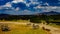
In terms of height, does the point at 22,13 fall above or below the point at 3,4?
Result: below

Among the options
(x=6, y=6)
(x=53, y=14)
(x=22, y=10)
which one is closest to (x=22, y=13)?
(x=22, y=10)

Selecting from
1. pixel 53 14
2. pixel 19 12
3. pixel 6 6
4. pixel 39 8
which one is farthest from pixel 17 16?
pixel 53 14

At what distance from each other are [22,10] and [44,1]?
1.48 ft

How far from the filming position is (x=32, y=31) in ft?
7.95

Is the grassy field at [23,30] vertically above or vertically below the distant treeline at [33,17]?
below

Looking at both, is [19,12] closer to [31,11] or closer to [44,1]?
[31,11]

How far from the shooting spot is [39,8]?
2459mm

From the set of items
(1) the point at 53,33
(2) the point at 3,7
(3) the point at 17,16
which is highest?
(2) the point at 3,7

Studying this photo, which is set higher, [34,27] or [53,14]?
[53,14]

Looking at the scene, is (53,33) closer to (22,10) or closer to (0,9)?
(22,10)

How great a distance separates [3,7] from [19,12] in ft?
1.05

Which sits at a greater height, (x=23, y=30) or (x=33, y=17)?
(x=33, y=17)

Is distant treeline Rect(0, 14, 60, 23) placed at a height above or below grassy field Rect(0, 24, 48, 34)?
above

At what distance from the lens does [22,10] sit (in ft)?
8.13
